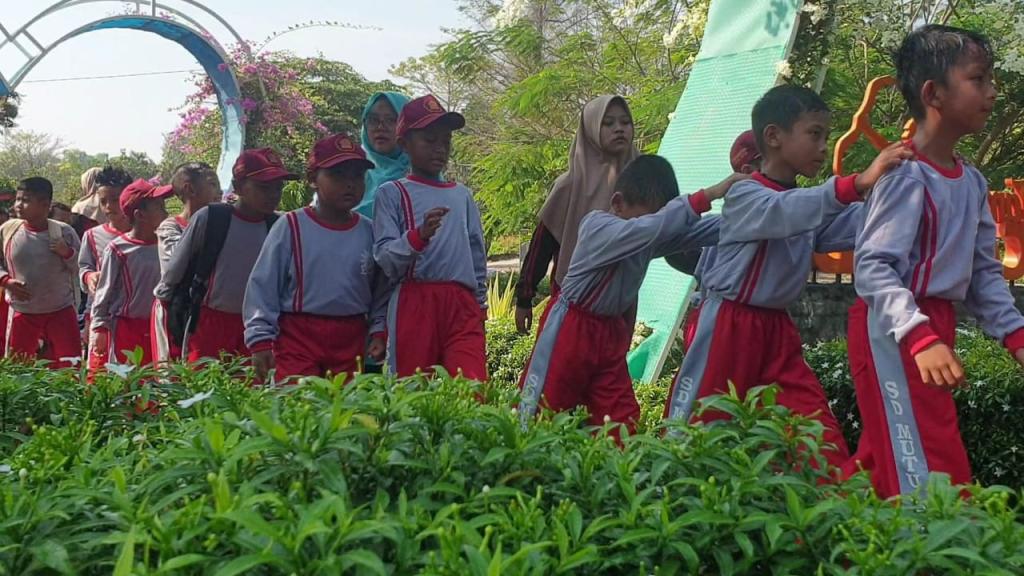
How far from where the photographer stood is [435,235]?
5043mm

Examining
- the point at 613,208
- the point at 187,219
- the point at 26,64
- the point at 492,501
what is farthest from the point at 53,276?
the point at 26,64

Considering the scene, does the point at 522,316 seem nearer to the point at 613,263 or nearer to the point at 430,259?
the point at 430,259

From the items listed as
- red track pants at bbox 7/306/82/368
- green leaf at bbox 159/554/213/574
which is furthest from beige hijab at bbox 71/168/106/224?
green leaf at bbox 159/554/213/574

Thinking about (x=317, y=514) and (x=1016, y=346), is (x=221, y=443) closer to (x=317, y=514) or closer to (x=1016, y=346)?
(x=317, y=514)

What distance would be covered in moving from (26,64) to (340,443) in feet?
57.6

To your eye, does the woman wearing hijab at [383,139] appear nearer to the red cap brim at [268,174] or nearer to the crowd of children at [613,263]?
Answer: the crowd of children at [613,263]

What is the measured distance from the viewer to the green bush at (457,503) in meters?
1.62

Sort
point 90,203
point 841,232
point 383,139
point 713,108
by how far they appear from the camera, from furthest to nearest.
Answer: point 90,203
point 713,108
point 383,139
point 841,232

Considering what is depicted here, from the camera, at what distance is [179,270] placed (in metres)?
5.46

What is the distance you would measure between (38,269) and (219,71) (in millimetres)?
12644

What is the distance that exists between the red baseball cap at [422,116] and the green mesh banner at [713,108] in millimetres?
2976

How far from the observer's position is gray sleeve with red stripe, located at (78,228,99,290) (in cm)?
738

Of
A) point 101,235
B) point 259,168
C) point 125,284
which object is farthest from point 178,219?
point 101,235

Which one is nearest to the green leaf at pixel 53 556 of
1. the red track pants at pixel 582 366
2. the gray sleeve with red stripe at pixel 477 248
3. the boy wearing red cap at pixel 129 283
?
the red track pants at pixel 582 366
